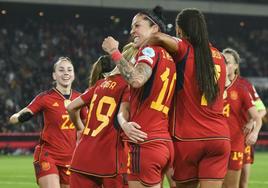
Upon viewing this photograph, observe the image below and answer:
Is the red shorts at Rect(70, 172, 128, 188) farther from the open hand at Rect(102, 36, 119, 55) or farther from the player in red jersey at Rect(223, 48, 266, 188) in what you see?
the player in red jersey at Rect(223, 48, 266, 188)

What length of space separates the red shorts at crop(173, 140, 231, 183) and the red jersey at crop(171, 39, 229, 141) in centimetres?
6

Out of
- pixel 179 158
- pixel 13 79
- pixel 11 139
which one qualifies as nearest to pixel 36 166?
pixel 179 158

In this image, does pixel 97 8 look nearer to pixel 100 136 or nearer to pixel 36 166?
pixel 36 166

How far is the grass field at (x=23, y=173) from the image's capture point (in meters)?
17.2

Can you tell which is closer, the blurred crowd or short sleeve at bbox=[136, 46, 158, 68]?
short sleeve at bbox=[136, 46, 158, 68]

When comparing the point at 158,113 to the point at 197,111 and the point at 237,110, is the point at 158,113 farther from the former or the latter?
the point at 237,110

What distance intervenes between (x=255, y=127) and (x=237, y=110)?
2.29ft

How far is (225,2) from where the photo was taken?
38.7 metres

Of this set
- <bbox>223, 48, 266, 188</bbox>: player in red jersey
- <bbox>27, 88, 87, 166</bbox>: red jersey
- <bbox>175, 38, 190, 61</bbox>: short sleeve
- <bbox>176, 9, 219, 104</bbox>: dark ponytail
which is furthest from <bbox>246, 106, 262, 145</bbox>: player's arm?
<bbox>175, 38, 190, 61</bbox>: short sleeve

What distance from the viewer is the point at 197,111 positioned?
6488mm

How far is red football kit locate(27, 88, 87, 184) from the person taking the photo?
9.55 meters

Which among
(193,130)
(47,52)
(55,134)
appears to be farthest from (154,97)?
(47,52)

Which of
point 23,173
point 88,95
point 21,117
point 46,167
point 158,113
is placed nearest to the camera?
point 158,113

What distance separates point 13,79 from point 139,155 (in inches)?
1130
